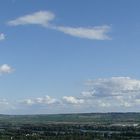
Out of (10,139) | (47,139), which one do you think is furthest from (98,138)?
(10,139)

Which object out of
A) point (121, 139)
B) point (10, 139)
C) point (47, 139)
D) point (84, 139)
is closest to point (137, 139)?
point (121, 139)

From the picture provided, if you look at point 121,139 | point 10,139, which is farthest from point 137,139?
point 10,139

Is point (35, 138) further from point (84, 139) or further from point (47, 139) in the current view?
point (84, 139)

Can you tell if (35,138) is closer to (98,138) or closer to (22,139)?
(22,139)

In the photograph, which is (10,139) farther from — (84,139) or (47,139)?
(84,139)

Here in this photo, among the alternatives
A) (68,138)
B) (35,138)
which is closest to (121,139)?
(68,138)
